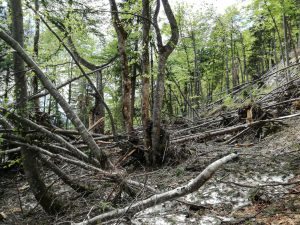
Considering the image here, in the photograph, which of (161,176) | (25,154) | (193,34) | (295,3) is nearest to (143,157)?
(161,176)

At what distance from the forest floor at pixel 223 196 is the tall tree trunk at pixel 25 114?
226mm

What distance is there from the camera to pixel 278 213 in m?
3.13

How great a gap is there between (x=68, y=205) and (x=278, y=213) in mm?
3146

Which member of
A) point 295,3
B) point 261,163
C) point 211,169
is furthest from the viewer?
point 295,3

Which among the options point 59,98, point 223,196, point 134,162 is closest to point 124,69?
point 134,162

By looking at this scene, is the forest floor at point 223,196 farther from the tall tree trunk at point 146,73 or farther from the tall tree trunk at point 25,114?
the tall tree trunk at point 146,73

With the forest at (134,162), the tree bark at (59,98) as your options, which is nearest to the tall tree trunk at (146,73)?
the forest at (134,162)

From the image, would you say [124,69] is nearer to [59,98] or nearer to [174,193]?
[59,98]

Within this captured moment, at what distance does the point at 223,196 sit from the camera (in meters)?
3.93

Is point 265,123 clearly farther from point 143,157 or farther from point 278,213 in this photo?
point 278,213

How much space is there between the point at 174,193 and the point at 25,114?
2774 mm

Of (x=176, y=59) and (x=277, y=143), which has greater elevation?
(x=176, y=59)

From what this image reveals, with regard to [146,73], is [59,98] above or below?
below

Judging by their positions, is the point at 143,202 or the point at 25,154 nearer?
the point at 143,202
